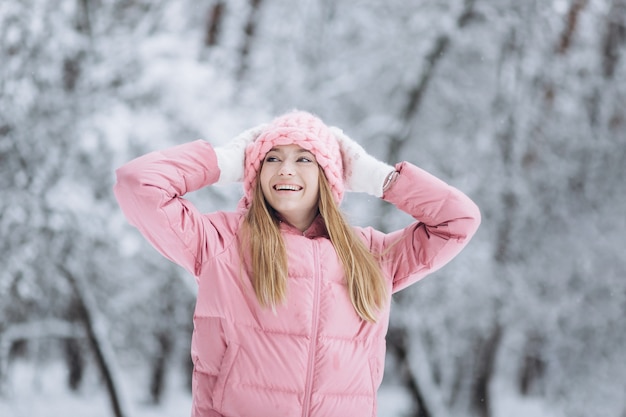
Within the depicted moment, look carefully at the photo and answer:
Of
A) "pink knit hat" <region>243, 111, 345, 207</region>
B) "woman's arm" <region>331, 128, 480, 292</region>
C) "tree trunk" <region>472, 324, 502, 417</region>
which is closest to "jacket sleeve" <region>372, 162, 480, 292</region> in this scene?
"woman's arm" <region>331, 128, 480, 292</region>

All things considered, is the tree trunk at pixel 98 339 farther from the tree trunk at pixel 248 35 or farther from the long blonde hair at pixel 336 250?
the long blonde hair at pixel 336 250

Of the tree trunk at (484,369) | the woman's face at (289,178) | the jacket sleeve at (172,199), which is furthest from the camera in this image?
the tree trunk at (484,369)

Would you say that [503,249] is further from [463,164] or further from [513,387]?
[513,387]

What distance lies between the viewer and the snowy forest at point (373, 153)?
2350mm

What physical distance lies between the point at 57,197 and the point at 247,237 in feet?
4.48

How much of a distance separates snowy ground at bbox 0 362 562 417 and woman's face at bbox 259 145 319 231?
1253mm

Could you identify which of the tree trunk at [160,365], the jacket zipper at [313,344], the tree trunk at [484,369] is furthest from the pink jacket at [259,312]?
the tree trunk at [484,369]

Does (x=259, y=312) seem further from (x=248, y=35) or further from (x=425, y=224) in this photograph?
(x=248, y=35)

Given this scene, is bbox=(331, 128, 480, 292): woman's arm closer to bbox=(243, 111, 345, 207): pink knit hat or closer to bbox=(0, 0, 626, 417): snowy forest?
bbox=(243, 111, 345, 207): pink knit hat

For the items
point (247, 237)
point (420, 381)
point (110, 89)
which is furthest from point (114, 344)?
point (247, 237)

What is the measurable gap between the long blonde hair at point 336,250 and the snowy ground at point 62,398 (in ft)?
4.09

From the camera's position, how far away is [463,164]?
2520 millimetres

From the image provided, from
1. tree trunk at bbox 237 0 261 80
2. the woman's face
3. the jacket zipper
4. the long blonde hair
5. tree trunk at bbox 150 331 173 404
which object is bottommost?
tree trunk at bbox 150 331 173 404

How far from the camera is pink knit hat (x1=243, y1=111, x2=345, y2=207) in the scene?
4.25ft
